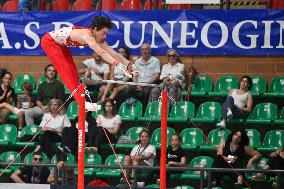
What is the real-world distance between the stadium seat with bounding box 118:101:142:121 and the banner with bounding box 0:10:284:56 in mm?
1083

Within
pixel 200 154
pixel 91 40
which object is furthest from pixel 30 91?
pixel 91 40

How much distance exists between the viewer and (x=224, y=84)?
1383cm

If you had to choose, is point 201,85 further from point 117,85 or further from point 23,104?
point 23,104

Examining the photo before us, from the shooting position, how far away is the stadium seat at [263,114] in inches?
508

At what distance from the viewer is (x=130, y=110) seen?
1362 centimetres

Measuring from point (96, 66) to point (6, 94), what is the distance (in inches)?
66.8

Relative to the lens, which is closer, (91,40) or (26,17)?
(91,40)

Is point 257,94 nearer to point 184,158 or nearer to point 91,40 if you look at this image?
point 184,158

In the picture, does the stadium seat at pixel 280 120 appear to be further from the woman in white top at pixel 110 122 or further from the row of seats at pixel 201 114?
the woman in white top at pixel 110 122

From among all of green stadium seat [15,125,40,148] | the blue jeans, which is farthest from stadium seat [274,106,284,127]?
green stadium seat [15,125,40,148]

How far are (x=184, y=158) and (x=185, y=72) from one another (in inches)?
99.6

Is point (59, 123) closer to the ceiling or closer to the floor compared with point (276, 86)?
closer to the floor

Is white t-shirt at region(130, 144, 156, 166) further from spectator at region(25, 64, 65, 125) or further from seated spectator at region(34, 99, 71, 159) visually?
spectator at region(25, 64, 65, 125)

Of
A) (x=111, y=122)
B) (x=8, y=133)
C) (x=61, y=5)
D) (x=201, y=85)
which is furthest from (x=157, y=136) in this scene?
(x=61, y=5)
